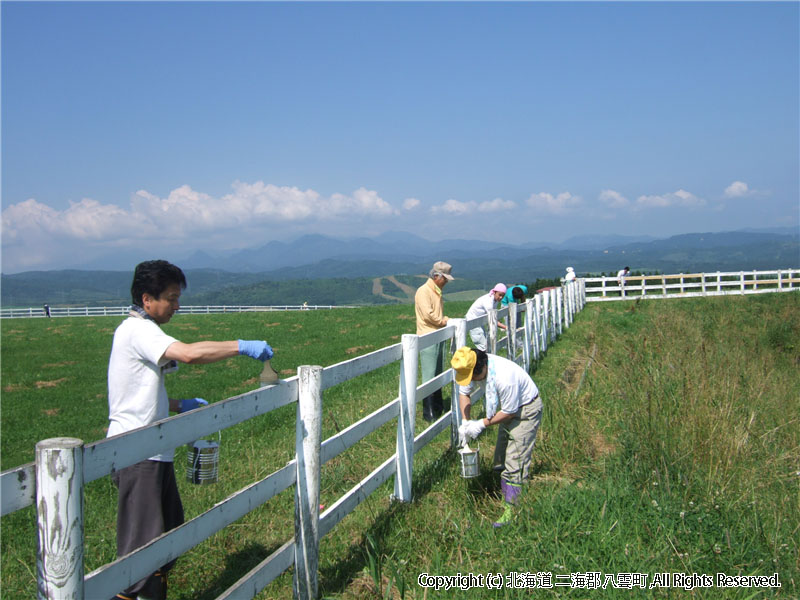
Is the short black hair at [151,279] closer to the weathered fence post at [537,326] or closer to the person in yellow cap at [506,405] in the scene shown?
the person in yellow cap at [506,405]

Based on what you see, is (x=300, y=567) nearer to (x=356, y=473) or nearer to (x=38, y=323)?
(x=356, y=473)

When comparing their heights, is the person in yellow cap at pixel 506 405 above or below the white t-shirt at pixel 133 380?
below

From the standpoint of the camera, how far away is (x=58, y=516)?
2.03 metres

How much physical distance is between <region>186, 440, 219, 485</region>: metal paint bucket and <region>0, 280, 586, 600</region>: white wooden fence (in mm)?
384

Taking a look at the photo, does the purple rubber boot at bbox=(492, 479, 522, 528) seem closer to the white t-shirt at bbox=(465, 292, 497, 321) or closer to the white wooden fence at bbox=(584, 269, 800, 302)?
the white t-shirt at bbox=(465, 292, 497, 321)

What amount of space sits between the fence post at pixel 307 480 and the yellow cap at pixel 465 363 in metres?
1.58

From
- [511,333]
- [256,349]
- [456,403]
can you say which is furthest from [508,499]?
[511,333]

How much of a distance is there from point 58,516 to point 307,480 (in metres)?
1.62

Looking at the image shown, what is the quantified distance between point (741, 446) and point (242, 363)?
47.0 ft

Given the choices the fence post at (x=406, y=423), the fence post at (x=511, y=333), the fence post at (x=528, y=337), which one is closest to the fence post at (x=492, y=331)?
the fence post at (x=511, y=333)

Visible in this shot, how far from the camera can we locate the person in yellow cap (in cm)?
480

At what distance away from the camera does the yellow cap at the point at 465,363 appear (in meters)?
4.78

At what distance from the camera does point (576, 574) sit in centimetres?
360

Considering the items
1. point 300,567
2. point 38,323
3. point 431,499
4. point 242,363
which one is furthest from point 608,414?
point 38,323
